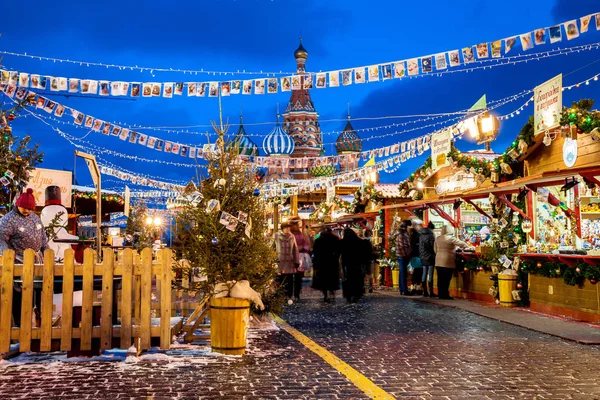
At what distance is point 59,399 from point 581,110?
1030 centimetres

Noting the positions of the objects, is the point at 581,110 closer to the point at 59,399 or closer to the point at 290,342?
the point at 290,342

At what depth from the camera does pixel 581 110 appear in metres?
12.2

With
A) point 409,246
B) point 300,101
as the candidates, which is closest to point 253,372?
point 409,246

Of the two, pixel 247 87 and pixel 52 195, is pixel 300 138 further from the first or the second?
pixel 52 195

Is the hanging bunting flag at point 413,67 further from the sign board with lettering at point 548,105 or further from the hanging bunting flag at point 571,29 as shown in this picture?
the hanging bunting flag at point 571,29

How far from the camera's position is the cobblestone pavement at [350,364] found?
230 inches

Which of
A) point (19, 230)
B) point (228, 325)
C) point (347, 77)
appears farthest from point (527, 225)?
point (19, 230)

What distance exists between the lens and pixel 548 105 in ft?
44.5

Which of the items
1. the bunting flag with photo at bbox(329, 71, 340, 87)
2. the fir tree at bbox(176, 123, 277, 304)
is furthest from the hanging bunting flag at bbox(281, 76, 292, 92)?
the fir tree at bbox(176, 123, 277, 304)

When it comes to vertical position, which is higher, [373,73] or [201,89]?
[201,89]

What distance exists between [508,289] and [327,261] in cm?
428

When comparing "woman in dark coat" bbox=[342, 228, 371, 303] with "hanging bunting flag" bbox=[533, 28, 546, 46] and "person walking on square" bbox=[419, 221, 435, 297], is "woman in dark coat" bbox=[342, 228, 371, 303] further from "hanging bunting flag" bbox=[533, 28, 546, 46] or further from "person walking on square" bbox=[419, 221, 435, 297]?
"hanging bunting flag" bbox=[533, 28, 546, 46]

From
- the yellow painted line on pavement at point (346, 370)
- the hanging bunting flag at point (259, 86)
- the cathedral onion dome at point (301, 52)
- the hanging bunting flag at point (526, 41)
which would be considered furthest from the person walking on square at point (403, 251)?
the cathedral onion dome at point (301, 52)

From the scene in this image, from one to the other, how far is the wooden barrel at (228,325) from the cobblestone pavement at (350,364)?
198 millimetres
